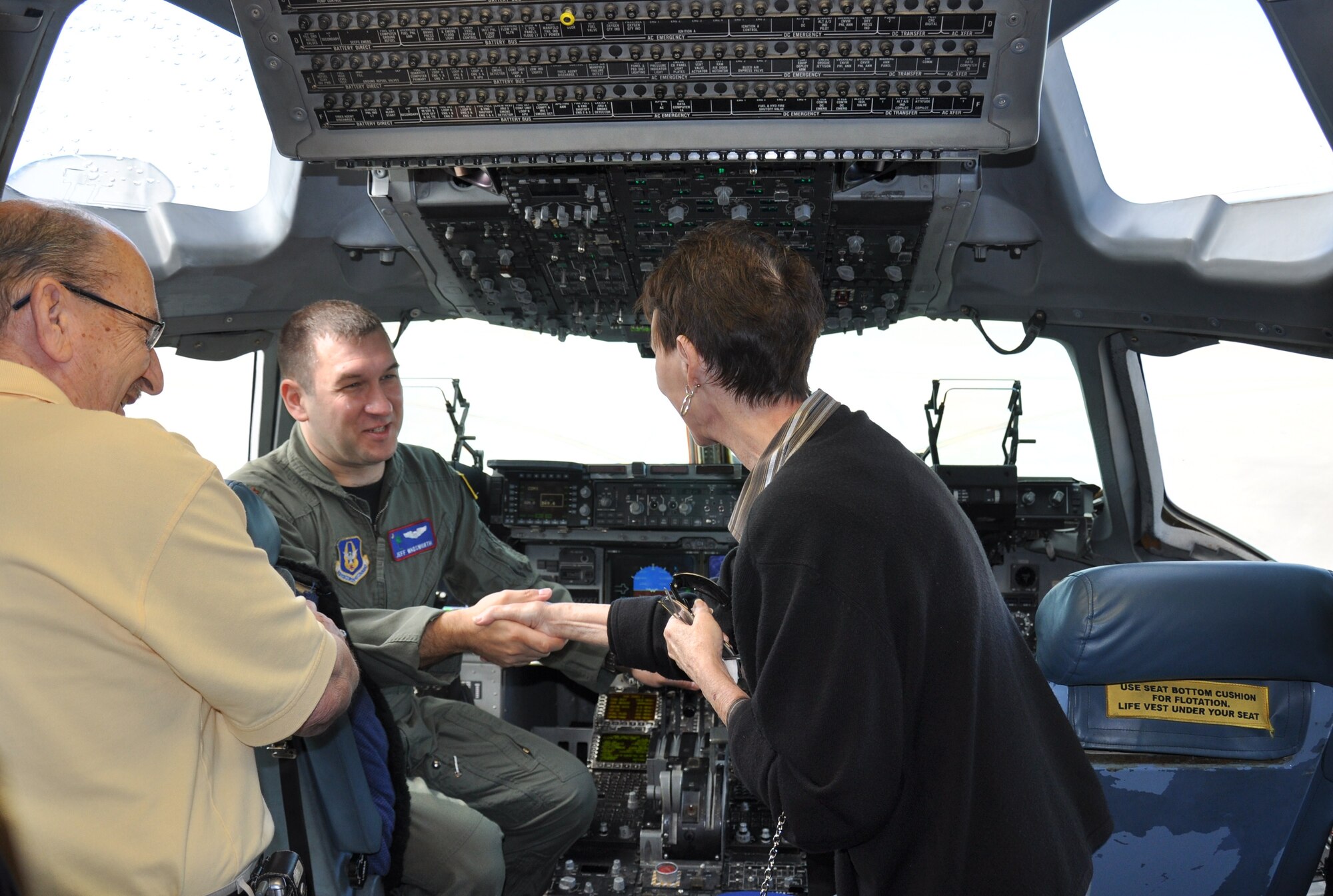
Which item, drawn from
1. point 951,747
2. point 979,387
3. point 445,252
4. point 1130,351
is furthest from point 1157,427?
point 951,747

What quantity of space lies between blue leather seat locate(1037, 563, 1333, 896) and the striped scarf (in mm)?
740

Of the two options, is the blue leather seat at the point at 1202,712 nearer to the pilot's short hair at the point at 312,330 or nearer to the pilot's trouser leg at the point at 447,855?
the pilot's trouser leg at the point at 447,855

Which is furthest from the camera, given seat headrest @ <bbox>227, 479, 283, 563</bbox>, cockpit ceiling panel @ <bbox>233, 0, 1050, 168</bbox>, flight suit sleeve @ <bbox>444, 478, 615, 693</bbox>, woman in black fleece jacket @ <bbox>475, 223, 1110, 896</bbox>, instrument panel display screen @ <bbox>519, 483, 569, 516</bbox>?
instrument panel display screen @ <bbox>519, 483, 569, 516</bbox>

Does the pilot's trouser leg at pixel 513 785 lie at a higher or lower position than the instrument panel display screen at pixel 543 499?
lower

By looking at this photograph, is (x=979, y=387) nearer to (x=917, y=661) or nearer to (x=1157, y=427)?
(x=1157, y=427)

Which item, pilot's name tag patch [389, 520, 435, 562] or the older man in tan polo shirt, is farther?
pilot's name tag patch [389, 520, 435, 562]

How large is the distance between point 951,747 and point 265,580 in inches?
37.7

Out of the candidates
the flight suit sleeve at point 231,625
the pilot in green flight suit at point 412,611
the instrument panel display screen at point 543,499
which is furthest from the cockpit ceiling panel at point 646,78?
the instrument panel display screen at point 543,499

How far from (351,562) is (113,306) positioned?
146 centimetres

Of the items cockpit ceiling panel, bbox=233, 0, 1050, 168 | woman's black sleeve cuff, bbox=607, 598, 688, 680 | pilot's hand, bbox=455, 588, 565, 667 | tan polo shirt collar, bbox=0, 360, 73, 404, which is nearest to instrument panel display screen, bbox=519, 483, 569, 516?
pilot's hand, bbox=455, 588, 565, 667

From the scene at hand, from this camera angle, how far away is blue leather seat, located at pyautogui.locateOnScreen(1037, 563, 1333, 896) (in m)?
1.94

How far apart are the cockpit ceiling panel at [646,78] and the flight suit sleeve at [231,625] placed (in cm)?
137

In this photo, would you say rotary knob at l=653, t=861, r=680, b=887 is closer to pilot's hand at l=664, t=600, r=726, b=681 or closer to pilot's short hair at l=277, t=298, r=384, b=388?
pilot's hand at l=664, t=600, r=726, b=681

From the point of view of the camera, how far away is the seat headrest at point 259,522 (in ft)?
5.14
